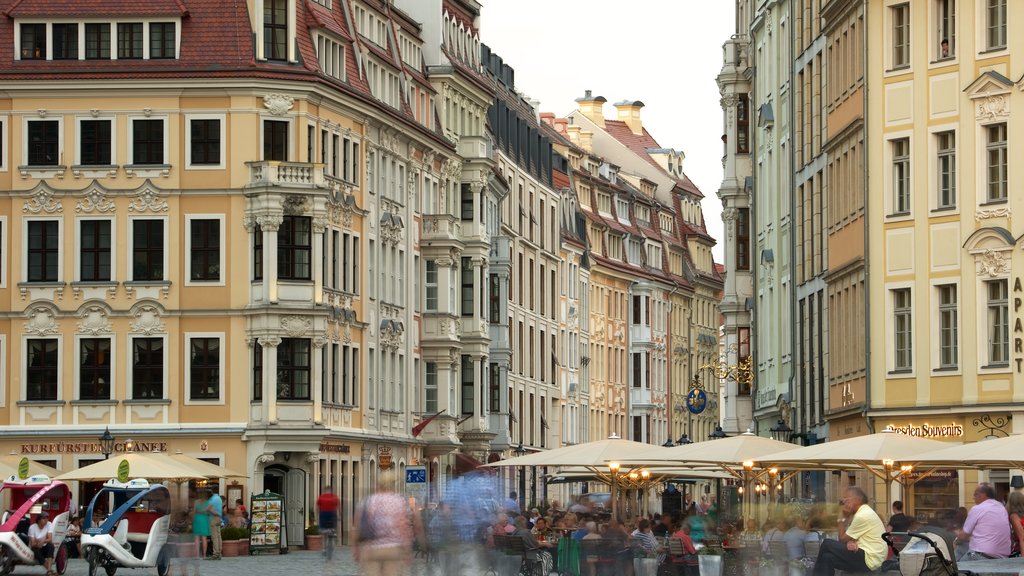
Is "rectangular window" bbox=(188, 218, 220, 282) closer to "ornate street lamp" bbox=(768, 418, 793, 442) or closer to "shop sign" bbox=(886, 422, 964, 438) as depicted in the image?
"ornate street lamp" bbox=(768, 418, 793, 442)

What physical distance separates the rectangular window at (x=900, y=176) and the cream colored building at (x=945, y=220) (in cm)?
2

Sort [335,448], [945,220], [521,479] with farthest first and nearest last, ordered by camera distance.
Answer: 1. [521,479]
2. [335,448]
3. [945,220]

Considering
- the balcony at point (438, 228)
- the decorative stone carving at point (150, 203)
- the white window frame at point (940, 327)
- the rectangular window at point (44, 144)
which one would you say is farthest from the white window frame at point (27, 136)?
the white window frame at point (940, 327)

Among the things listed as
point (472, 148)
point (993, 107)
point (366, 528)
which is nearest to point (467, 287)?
point (472, 148)

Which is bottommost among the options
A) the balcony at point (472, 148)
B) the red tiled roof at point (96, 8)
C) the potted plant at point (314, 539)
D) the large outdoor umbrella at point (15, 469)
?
the potted plant at point (314, 539)

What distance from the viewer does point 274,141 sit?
6619 cm

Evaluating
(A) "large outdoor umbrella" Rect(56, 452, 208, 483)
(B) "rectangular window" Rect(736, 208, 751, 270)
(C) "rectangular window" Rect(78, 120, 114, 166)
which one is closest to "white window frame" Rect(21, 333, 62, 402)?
(C) "rectangular window" Rect(78, 120, 114, 166)

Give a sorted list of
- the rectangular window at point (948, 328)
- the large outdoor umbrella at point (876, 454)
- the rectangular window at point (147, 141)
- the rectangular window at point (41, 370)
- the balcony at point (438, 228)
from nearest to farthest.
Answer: the large outdoor umbrella at point (876, 454), the rectangular window at point (948, 328), the rectangular window at point (41, 370), the rectangular window at point (147, 141), the balcony at point (438, 228)

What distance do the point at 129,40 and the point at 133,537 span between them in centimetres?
2342

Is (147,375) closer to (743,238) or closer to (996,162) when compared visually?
(743,238)

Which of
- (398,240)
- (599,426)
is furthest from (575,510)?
(599,426)

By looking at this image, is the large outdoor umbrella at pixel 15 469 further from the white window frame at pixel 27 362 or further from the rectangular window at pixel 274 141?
the rectangular window at pixel 274 141

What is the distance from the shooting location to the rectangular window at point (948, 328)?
45.8 meters

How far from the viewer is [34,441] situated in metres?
65.0
